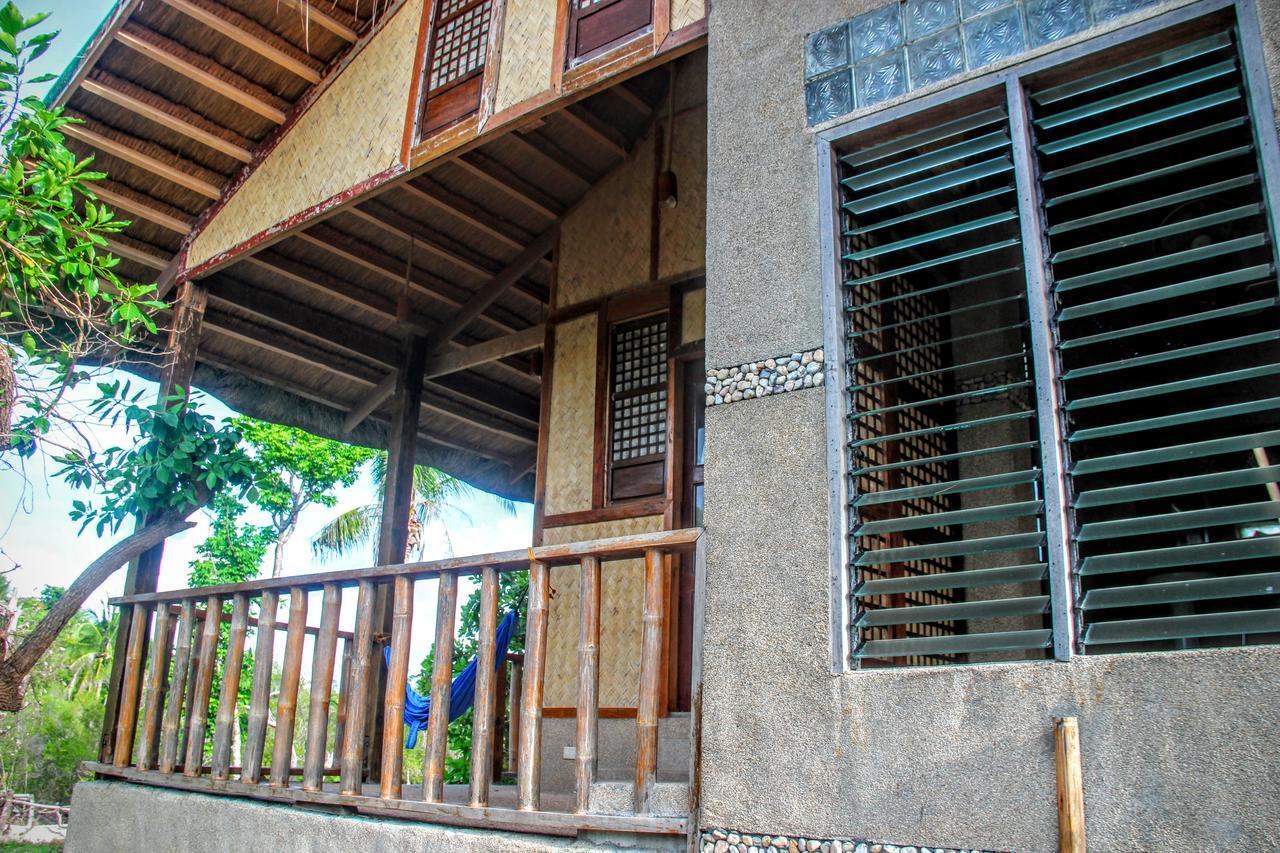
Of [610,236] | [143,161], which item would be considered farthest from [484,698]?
[143,161]

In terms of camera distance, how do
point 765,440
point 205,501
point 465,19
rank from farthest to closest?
point 205,501
point 465,19
point 765,440

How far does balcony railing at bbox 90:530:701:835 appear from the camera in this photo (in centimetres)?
364

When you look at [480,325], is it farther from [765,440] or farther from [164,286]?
[765,440]

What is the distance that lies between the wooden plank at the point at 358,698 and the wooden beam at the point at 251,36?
3326 mm

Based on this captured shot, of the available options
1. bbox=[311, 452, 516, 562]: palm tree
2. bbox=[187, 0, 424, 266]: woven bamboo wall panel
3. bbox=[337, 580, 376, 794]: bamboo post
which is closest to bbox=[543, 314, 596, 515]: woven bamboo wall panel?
bbox=[187, 0, 424, 266]: woven bamboo wall panel

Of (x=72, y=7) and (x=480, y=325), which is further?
(x=72, y=7)

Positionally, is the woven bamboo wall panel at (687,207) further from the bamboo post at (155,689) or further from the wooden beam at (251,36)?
the bamboo post at (155,689)

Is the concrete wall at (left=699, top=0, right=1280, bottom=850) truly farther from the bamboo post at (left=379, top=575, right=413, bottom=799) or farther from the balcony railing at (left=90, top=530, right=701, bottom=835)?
the bamboo post at (left=379, top=575, right=413, bottom=799)

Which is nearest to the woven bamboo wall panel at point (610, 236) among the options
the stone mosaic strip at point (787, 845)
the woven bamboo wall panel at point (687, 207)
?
the woven bamboo wall panel at point (687, 207)

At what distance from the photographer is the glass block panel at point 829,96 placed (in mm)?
3531

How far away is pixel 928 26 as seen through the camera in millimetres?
3385

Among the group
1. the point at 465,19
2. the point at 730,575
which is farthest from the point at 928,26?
the point at 465,19

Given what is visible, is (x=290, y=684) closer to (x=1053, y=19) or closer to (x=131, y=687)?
(x=131, y=687)

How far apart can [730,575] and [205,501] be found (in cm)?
419
